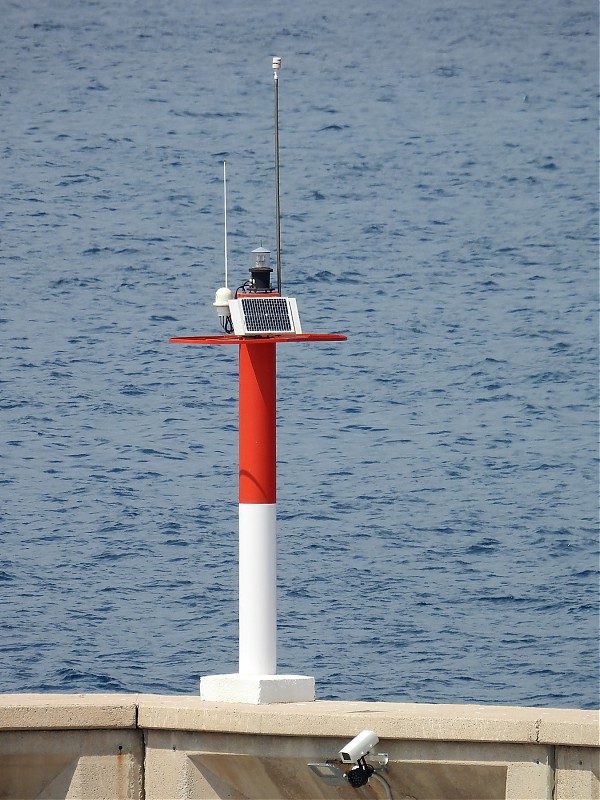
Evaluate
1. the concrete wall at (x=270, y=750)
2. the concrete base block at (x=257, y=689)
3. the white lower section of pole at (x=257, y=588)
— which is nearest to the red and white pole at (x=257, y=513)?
the white lower section of pole at (x=257, y=588)

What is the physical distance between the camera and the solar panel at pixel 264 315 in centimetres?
645

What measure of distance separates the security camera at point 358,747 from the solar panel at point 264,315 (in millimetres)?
1669

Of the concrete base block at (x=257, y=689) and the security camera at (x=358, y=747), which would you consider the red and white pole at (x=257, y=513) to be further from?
the security camera at (x=358, y=747)

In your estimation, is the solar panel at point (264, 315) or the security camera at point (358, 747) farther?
the solar panel at point (264, 315)

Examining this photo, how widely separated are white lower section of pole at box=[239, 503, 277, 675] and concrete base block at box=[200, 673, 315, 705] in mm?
94

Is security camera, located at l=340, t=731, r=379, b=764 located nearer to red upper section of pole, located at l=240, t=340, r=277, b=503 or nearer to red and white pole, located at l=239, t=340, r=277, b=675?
red and white pole, located at l=239, t=340, r=277, b=675

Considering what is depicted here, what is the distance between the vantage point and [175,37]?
1197 inches

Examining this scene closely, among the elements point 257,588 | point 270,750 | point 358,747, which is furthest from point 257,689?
point 358,747

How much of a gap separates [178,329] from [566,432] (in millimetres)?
6310

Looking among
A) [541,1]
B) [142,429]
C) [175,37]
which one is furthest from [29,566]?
[541,1]

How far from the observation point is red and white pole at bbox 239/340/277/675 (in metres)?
6.43

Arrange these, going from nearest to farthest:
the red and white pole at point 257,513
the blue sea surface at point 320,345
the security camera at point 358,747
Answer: the security camera at point 358,747 < the red and white pole at point 257,513 < the blue sea surface at point 320,345

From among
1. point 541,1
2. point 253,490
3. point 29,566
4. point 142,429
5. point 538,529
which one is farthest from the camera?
point 541,1

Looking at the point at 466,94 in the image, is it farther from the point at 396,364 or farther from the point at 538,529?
the point at 538,529
